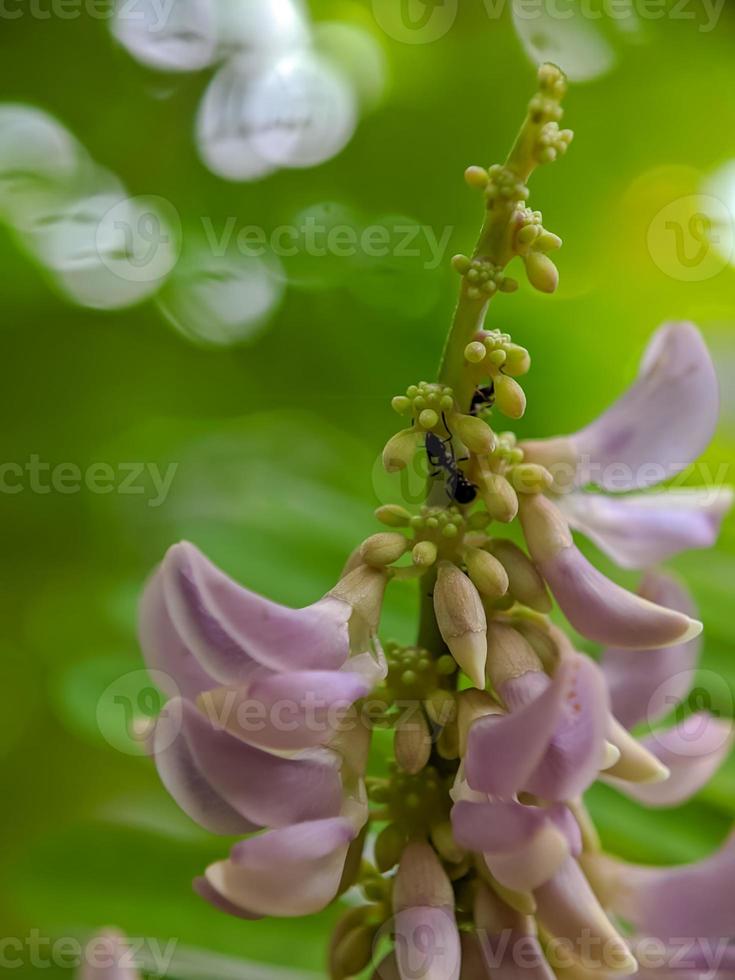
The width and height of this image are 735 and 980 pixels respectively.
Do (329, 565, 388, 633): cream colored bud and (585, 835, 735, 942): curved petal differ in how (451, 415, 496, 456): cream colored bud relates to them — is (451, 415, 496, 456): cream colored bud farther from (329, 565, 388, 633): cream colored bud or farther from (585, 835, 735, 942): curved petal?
(585, 835, 735, 942): curved petal

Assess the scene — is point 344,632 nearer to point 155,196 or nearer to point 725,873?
point 725,873

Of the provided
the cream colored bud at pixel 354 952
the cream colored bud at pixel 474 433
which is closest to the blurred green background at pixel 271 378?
the cream colored bud at pixel 354 952

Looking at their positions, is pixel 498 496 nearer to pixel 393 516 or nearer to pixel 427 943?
pixel 393 516

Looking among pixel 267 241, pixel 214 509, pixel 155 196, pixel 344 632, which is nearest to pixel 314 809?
pixel 344 632

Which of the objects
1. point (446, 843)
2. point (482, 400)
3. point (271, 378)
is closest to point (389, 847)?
point (446, 843)

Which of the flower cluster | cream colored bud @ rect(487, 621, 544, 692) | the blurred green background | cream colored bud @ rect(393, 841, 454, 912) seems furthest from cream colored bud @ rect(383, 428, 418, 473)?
the blurred green background

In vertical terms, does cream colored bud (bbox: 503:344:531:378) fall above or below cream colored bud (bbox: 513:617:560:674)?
above

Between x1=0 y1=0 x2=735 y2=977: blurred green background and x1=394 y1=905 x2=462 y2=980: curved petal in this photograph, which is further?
x1=0 y1=0 x2=735 y2=977: blurred green background
